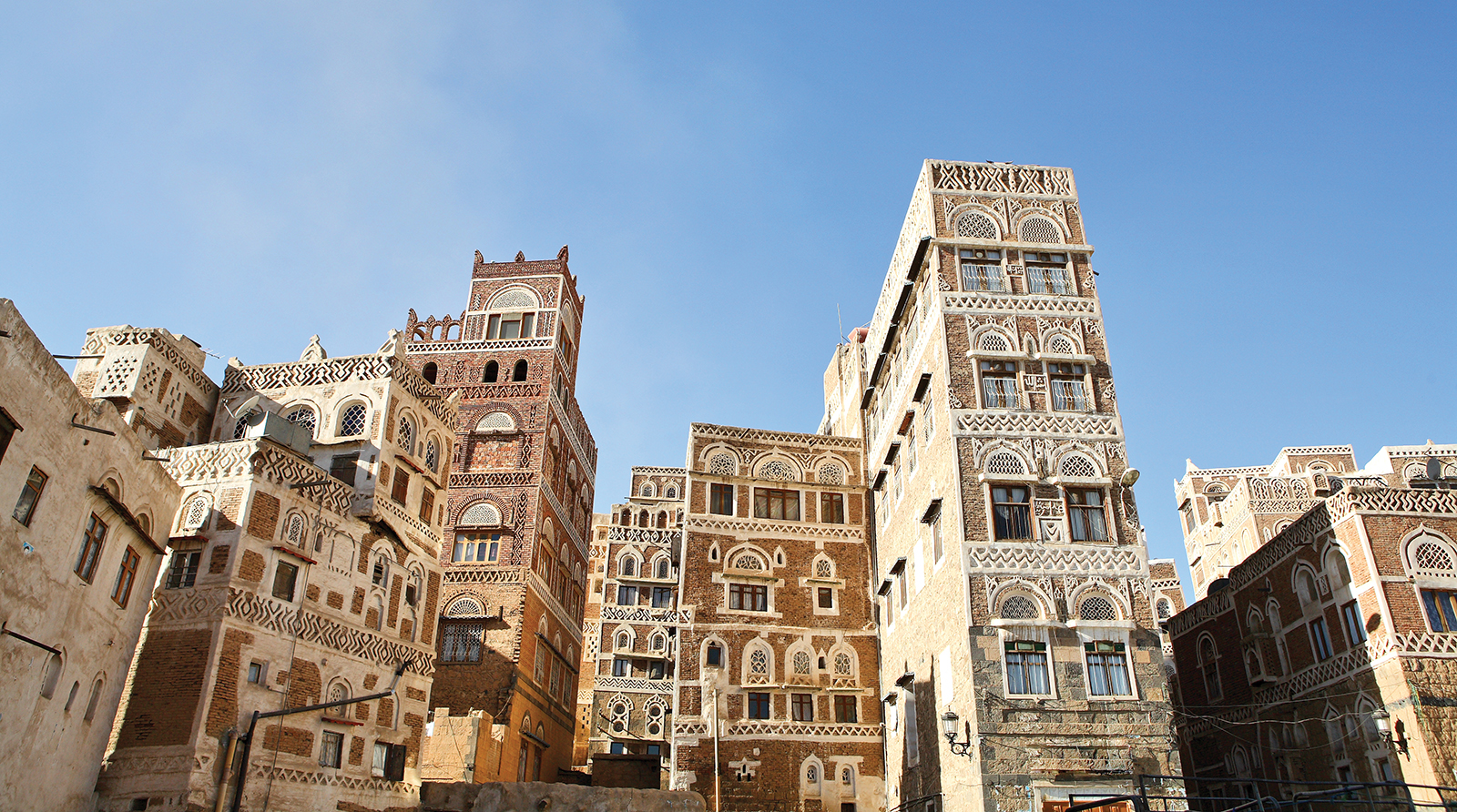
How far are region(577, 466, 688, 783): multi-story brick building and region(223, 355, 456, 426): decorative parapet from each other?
18089 millimetres

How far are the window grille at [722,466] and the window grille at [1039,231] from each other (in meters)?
15.5

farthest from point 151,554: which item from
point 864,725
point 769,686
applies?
point 864,725

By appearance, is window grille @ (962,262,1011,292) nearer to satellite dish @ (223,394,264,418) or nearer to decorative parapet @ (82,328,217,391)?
satellite dish @ (223,394,264,418)

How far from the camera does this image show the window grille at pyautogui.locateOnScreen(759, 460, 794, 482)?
4384cm

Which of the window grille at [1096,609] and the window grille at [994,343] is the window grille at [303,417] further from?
the window grille at [1096,609]

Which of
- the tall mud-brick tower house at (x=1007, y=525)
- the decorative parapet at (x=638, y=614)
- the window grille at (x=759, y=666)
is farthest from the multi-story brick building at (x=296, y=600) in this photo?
the decorative parapet at (x=638, y=614)

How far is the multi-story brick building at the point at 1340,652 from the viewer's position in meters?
28.0

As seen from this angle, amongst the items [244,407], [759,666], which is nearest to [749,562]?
[759,666]

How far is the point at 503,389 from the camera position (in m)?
49.0

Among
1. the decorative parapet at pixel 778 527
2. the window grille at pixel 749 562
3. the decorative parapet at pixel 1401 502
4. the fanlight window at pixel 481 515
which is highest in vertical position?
the fanlight window at pixel 481 515

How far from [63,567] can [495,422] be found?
1070 inches

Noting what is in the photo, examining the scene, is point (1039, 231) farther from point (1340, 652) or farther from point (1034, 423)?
point (1340, 652)

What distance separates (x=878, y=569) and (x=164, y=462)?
2630cm

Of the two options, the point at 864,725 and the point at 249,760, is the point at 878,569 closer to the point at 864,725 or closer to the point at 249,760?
the point at 864,725
